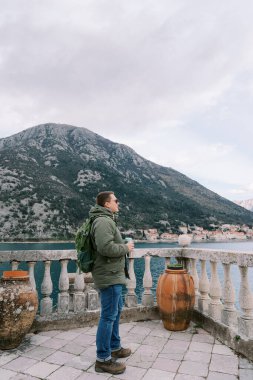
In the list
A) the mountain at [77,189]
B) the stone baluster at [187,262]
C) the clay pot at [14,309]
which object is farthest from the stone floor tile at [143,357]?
the mountain at [77,189]

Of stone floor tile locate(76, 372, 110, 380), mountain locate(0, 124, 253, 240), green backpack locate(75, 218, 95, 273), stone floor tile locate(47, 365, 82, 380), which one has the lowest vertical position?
stone floor tile locate(76, 372, 110, 380)

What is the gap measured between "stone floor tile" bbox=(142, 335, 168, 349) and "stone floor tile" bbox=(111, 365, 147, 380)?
80 cm

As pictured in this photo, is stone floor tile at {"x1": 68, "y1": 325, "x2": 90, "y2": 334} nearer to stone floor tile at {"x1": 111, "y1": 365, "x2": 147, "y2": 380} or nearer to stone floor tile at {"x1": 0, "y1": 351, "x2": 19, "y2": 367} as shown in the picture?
stone floor tile at {"x1": 0, "y1": 351, "x2": 19, "y2": 367}

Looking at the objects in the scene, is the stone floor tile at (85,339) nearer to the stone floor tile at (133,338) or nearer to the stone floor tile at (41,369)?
the stone floor tile at (133,338)

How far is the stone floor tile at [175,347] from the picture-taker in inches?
169

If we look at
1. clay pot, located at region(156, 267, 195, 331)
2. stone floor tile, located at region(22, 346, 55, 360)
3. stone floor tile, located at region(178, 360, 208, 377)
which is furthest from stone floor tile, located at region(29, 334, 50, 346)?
stone floor tile, located at region(178, 360, 208, 377)

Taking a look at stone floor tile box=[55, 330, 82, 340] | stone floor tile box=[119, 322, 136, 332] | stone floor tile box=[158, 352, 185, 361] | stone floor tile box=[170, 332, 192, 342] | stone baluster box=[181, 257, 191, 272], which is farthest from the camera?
stone baluster box=[181, 257, 191, 272]

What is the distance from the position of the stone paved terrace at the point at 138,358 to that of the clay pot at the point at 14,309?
185 mm

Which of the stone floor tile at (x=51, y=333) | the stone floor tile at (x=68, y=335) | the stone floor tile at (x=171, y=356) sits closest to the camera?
the stone floor tile at (x=171, y=356)

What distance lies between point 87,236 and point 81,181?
470 feet

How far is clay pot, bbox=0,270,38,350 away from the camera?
4.32 m

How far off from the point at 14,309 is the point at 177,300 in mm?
2464

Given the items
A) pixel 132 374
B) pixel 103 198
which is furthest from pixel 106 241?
pixel 132 374

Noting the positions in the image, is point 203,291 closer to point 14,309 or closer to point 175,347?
point 175,347
